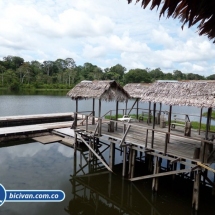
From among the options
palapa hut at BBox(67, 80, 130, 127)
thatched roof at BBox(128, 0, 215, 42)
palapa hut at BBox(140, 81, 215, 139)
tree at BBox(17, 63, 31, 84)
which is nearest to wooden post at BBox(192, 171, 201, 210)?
palapa hut at BBox(140, 81, 215, 139)

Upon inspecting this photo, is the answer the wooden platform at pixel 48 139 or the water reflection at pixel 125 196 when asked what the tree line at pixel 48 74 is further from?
the water reflection at pixel 125 196

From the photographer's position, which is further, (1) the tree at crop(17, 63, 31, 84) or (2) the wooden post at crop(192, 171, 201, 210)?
(1) the tree at crop(17, 63, 31, 84)

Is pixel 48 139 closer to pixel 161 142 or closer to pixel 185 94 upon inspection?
pixel 161 142

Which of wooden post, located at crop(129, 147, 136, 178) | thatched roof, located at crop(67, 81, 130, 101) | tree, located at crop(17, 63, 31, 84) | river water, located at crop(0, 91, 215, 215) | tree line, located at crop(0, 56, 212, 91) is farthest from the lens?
tree, located at crop(17, 63, 31, 84)

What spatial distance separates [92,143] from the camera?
1115 cm

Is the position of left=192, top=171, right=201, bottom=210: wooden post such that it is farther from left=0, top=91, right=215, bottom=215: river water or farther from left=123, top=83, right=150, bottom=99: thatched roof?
left=123, top=83, right=150, bottom=99: thatched roof

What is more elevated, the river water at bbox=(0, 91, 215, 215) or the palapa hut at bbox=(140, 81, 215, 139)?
the palapa hut at bbox=(140, 81, 215, 139)

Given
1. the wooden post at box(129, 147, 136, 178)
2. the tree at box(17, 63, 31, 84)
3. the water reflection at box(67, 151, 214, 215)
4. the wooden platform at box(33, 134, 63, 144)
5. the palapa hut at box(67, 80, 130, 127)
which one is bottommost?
the water reflection at box(67, 151, 214, 215)

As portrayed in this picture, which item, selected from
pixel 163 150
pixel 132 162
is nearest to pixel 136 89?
pixel 132 162

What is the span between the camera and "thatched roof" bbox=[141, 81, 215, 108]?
274 inches

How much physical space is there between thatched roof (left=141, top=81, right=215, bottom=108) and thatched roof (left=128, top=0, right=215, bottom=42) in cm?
481

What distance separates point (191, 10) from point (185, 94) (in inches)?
227

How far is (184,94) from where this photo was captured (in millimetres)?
7574

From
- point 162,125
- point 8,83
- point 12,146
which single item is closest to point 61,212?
point 162,125
